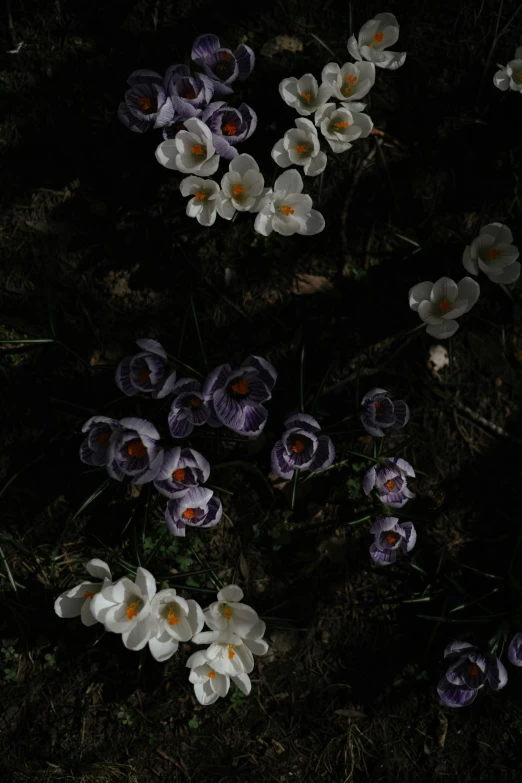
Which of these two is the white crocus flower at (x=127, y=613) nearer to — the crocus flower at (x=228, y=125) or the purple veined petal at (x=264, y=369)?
the purple veined petal at (x=264, y=369)

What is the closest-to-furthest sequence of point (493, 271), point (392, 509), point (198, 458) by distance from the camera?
point (198, 458) < point (493, 271) < point (392, 509)

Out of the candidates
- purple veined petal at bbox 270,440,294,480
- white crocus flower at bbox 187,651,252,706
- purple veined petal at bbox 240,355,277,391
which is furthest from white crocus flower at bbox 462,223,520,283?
white crocus flower at bbox 187,651,252,706

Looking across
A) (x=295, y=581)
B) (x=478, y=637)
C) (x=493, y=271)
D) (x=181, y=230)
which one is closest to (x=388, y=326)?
(x=493, y=271)

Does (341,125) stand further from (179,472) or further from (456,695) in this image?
(456,695)

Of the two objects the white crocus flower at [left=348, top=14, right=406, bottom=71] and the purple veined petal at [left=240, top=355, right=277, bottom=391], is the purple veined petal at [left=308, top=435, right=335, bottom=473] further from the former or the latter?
the white crocus flower at [left=348, top=14, right=406, bottom=71]

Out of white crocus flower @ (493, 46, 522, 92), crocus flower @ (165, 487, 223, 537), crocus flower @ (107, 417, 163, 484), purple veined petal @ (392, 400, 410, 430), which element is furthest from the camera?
white crocus flower @ (493, 46, 522, 92)

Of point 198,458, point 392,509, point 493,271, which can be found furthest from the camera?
point 392,509

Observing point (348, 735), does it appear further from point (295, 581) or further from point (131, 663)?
point (131, 663)
